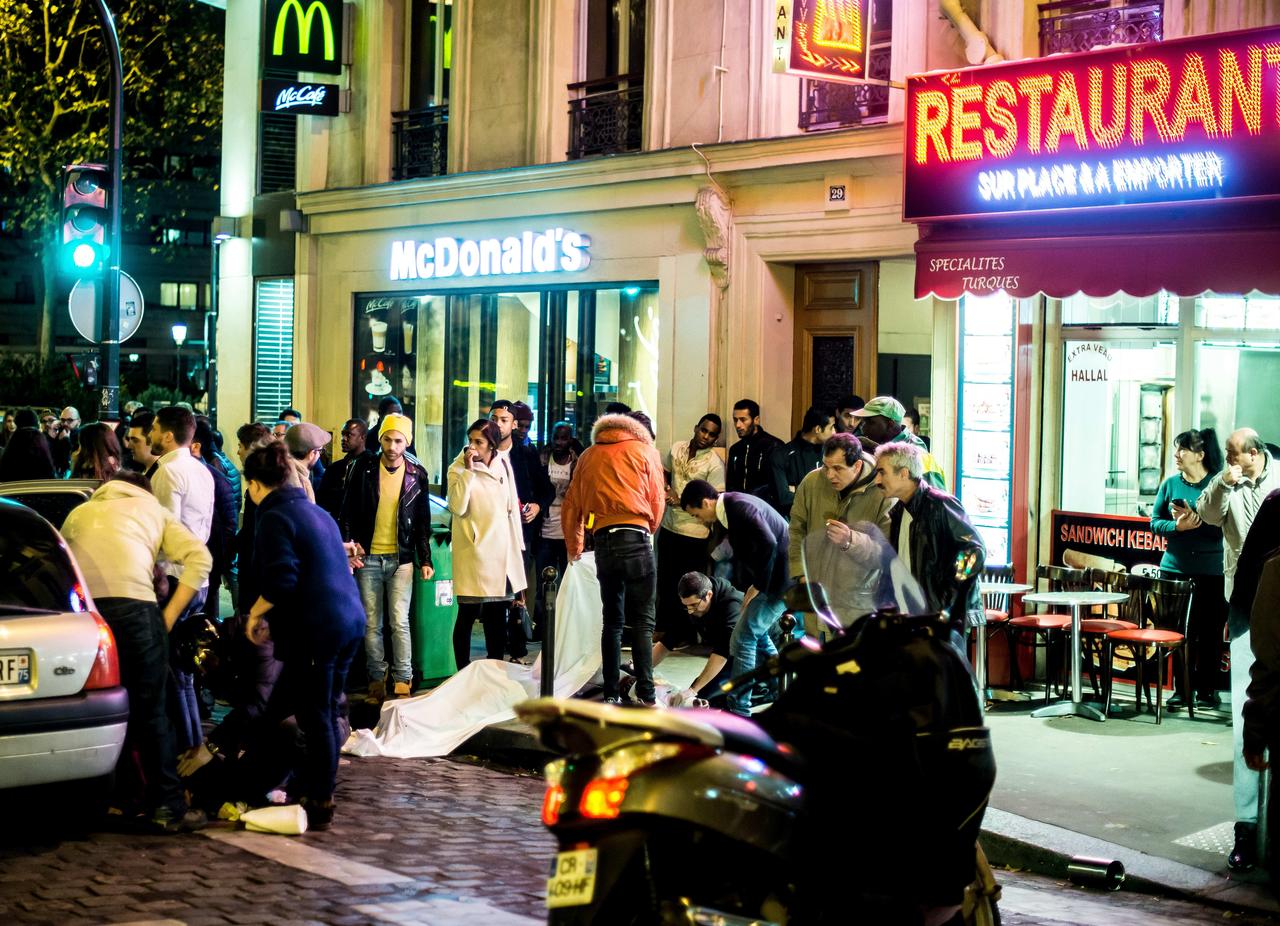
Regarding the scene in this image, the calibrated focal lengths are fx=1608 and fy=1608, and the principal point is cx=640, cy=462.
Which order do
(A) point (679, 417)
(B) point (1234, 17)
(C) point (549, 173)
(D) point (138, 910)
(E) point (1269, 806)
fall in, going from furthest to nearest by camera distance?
1. (C) point (549, 173)
2. (A) point (679, 417)
3. (B) point (1234, 17)
4. (E) point (1269, 806)
5. (D) point (138, 910)

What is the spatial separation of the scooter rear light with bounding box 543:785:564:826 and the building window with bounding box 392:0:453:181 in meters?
14.9

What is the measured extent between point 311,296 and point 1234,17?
485 inches

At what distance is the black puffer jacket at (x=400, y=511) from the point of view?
1116 centimetres

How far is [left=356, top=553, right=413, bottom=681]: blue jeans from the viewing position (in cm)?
1112

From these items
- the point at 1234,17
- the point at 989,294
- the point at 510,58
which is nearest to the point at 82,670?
the point at 989,294

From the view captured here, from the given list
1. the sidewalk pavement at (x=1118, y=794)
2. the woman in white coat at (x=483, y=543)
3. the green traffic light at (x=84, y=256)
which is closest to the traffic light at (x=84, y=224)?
the green traffic light at (x=84, y=256)

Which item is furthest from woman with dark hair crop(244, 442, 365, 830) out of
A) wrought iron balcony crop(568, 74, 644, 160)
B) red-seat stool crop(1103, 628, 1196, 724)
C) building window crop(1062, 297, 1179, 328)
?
wrought iron balcony crop(568, 74, 644, 160)

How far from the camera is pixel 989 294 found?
11109mm

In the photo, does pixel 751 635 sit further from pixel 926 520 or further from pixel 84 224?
pixel 84 224

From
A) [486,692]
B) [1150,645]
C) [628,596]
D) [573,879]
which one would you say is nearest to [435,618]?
[486,692]

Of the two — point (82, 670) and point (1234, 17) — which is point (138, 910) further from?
point (1234, 17)

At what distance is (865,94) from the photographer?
45.1 ft

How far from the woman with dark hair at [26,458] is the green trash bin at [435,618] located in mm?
2644

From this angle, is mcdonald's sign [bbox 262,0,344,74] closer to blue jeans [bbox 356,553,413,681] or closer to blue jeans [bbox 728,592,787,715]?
blue jeans [bbox 356,553,413,681]
